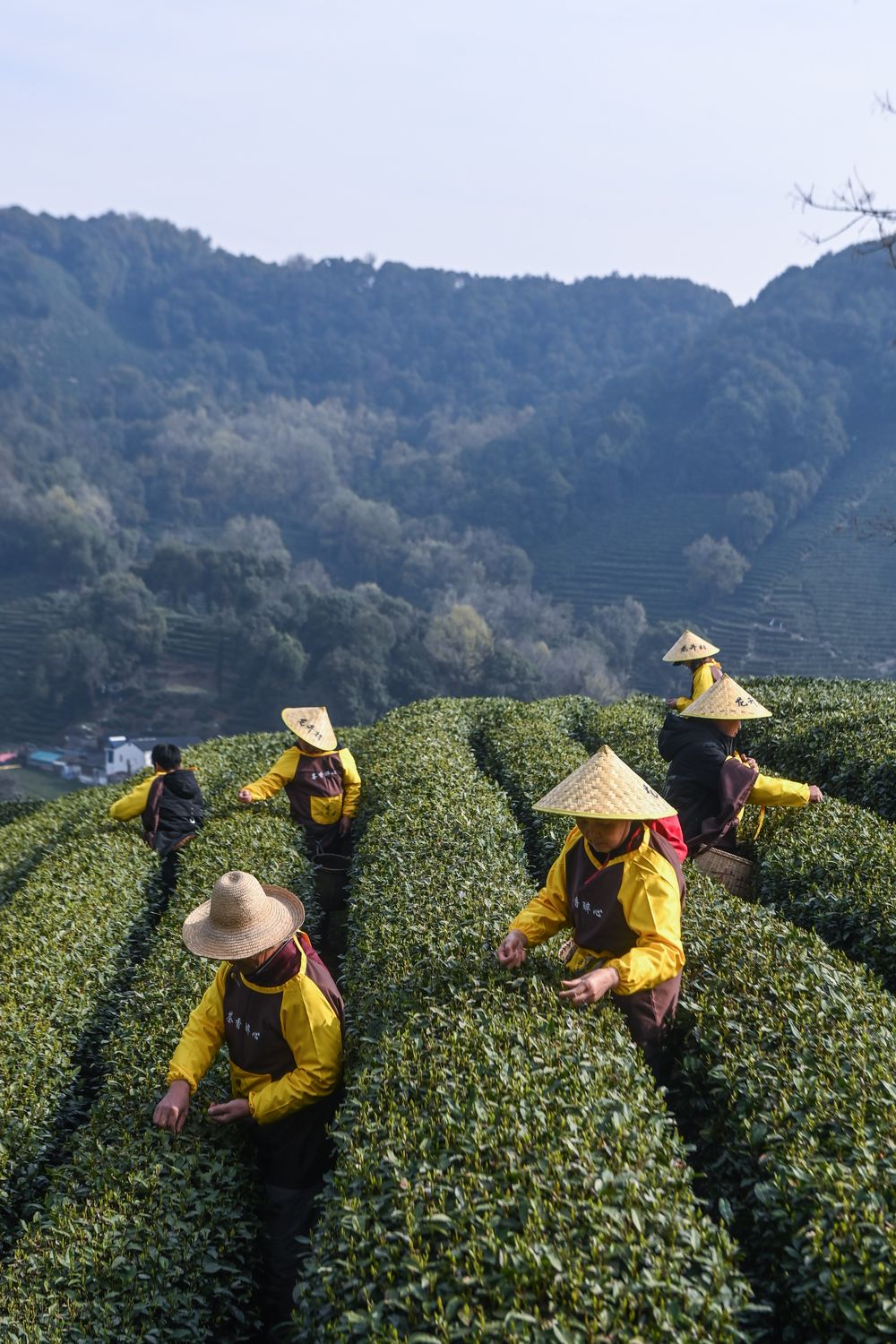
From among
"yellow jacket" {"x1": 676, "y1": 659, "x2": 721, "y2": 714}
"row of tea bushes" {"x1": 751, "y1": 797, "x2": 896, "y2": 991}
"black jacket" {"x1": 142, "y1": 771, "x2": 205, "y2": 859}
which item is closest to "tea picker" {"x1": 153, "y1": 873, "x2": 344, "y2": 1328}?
"row of tea bushes" {"x1": 751, "y1": 797, "x2": 896, "y2": 991}

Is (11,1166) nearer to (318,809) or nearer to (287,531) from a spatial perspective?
(318,809)

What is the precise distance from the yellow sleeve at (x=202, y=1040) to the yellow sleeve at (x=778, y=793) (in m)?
3.79

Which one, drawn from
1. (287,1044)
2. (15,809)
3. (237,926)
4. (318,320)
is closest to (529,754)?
(287,1044)

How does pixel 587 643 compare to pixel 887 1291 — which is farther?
pixel 587 643

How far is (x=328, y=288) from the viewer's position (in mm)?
182750

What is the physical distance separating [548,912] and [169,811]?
18.1 feet

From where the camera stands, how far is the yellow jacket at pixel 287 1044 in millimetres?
4723

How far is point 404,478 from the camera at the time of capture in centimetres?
11756

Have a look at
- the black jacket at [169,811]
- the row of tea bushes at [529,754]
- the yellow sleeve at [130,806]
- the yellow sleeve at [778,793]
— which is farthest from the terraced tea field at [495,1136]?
the yellow sleeve at [130,806]

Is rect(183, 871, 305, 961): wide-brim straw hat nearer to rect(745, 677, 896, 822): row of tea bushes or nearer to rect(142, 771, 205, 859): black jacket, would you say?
rect(142, 771, 205, 859): black jacket

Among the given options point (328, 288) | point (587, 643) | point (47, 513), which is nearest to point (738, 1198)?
point (587, 643)

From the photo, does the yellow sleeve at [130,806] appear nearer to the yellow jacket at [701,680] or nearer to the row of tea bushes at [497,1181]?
the row of tea bushes at [497,1181]

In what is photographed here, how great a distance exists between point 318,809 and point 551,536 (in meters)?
91.4

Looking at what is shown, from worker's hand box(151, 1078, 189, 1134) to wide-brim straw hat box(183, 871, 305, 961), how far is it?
0.71m
